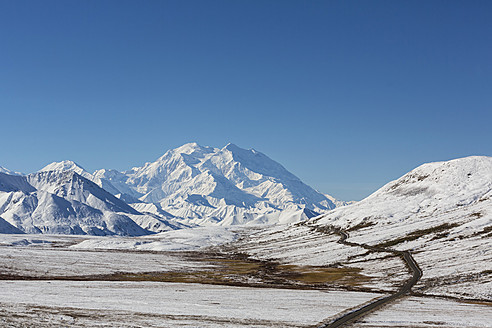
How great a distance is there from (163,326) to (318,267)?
367ft

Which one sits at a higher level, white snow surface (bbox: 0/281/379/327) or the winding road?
white snow surface (bbox: 0/281/379/327)

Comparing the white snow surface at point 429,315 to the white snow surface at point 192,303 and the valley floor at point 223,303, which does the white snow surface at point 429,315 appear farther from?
the white snow surface at point 192,303

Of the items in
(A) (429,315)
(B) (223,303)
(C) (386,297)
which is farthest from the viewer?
(C) (386,297)

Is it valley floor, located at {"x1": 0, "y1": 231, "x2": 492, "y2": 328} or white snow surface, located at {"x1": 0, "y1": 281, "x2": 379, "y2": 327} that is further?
white snow surface, located at {"x1": 0, "y1": 281, "x2": 379, "y2": 327}

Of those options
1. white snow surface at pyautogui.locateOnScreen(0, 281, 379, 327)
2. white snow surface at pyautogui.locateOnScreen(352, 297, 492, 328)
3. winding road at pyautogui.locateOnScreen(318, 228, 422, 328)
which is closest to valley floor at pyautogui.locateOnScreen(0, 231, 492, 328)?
white snow surface at pyautogui.locateOnScreen(352, 297, 492, 328)

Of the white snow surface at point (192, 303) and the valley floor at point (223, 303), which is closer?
the valley floor at point (223, 303)

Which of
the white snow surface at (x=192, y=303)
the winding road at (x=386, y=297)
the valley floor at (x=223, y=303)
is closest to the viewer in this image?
the valley floor at (x=223, y=303)

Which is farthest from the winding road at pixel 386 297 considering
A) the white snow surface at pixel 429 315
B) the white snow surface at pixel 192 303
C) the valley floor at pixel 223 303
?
the white snow surface at pixel 192 303

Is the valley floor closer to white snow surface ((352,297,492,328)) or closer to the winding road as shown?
white snow surface ((352,297,492,328))

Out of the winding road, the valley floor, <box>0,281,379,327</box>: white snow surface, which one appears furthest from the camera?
the winding road

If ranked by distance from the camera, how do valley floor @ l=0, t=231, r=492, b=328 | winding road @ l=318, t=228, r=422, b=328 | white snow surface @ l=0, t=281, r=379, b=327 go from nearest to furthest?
valley floor @ l=0, t=231, r=492, b=328, white snow surface @ l=0, t=281, r=379, b=327, winding road @ l=318, t=228, r=422, b=328

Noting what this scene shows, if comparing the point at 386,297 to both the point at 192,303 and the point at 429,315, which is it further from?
the point at 192,303

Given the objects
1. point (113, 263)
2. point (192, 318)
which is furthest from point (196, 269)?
point (192, 318)

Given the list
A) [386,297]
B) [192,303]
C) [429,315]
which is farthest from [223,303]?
[386,297]
